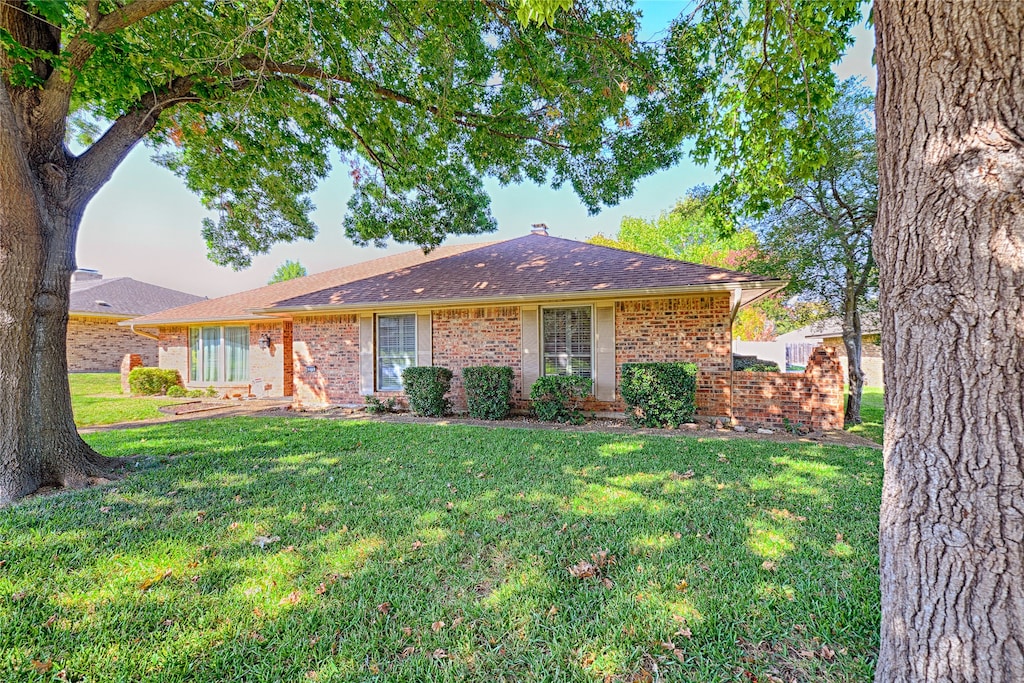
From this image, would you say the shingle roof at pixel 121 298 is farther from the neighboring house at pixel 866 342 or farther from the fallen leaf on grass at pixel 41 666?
the neighboring house at pixel 866 342

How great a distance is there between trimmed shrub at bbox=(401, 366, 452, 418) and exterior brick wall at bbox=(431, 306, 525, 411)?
1.38 feet

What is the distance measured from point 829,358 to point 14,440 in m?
11.2

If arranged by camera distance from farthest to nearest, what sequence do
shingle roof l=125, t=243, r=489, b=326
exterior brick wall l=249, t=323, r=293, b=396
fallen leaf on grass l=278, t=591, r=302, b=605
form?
1. shingle roof l=125, t=243, r=489, b=326
2. exterior brick wall l=249, t=323, r=293, b=396
3. fallen leaf on grass l=278, t=591, r=302, b=605

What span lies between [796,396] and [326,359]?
10684mm

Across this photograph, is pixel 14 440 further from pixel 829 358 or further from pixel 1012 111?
pixel 829 358

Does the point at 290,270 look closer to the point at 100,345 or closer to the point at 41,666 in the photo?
the point at 100,345

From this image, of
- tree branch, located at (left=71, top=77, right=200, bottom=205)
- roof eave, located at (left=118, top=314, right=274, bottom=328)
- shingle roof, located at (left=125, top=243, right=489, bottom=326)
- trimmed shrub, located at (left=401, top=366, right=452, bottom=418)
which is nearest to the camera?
tree branch, located at (left=71, top=77, right=200, bottom=205)

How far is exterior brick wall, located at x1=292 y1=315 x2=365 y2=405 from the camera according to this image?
10.6 meters

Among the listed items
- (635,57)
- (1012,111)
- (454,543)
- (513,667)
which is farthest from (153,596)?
(635,57)

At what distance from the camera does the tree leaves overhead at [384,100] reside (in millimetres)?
5441

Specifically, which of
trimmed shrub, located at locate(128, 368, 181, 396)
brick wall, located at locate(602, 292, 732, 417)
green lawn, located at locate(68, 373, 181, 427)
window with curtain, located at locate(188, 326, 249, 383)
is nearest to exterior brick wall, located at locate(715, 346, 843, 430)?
brick wall, located at locate(602, 292, 732, 417)

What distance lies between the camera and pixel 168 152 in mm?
8633

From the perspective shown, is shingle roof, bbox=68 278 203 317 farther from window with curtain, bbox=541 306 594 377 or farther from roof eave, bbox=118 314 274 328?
window with curtain, bbox=541 306 594 377

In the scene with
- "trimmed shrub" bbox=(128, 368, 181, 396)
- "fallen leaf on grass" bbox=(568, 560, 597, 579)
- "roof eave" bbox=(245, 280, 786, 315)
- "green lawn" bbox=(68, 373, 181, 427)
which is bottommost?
"fallen leaf on grass" bbox=(568, 560, 597, 579)
